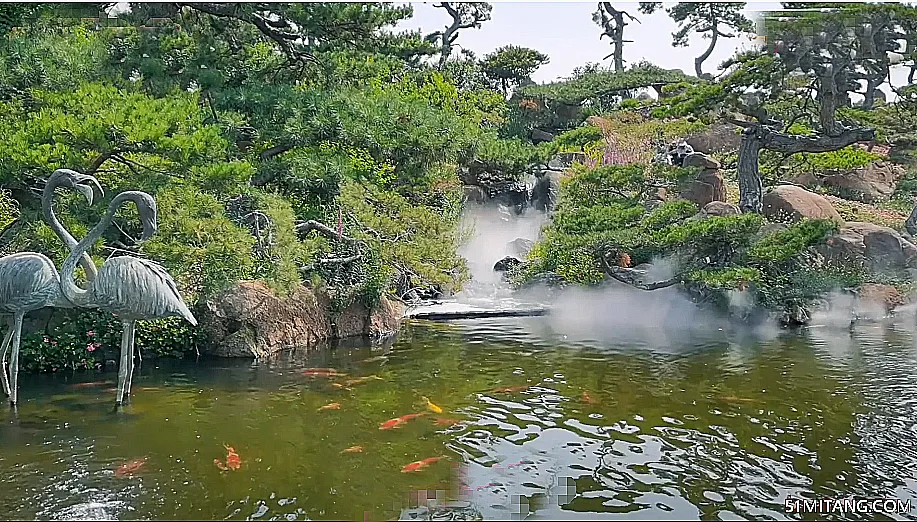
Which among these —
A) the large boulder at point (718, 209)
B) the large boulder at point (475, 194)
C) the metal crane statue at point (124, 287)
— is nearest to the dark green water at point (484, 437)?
the metal crane statue at point (124, 287)

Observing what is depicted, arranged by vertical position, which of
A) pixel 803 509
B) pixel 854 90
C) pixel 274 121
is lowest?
pixel 803 509

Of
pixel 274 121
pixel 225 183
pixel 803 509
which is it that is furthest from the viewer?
pixel 274 121

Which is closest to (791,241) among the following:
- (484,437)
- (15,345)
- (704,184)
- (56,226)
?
(704,184)

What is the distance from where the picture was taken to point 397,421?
6414 mm

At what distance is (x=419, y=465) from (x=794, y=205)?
38.9 feet

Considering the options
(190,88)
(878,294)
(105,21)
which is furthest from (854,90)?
(105,21)

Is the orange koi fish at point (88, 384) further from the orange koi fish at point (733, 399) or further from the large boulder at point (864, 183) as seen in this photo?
the large boulder at point (864, 183)

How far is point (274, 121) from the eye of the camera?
9.34 meters

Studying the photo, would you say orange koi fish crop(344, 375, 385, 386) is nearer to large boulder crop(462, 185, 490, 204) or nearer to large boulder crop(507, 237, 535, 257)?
large boulder crop(507, 237, 535, 257)

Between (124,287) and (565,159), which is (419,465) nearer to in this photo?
(124,287)

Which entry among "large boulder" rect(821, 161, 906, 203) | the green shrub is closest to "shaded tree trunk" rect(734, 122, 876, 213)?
the green shrub

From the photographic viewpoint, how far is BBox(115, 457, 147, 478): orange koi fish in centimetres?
508

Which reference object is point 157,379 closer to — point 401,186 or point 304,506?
point 304,506

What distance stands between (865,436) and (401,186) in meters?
7.63
